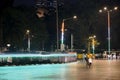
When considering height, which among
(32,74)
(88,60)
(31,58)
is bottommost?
(32,74)

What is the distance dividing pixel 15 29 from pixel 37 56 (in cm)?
5144

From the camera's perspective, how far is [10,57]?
45.9 m

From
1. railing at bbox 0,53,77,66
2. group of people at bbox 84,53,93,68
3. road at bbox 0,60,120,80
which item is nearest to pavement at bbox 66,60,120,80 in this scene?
road at bbox 0,60,120,80

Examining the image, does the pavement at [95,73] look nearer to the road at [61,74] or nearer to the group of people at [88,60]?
the road at [61,74]

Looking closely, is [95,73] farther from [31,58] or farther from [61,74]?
[31,58]

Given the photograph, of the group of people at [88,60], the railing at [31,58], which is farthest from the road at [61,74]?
the railing at [31,58]

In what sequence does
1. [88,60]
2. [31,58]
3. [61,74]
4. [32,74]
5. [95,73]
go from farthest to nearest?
[31,58], [88,60], [95,73], [32,74], [61,74]

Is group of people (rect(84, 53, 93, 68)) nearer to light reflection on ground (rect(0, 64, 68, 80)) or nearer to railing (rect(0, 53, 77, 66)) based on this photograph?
railing (rect(0, 53, 77, 66))

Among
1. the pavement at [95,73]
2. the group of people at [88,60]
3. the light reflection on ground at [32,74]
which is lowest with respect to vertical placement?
the light reflection on ground at [32,74]

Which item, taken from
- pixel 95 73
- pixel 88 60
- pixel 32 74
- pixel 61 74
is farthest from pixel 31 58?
pixel 61 74

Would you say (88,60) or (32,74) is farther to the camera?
(88,60)

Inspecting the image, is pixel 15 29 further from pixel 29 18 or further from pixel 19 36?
pixel 29 18

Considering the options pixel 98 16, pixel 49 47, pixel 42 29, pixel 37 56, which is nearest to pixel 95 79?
pixel 37 56

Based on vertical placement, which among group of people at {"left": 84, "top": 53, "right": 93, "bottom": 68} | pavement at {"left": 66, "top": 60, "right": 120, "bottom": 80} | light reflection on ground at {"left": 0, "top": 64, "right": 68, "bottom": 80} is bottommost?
light reflection on ground at {"left": 0, "top": 64, "right": 68, "bottom": 80}
